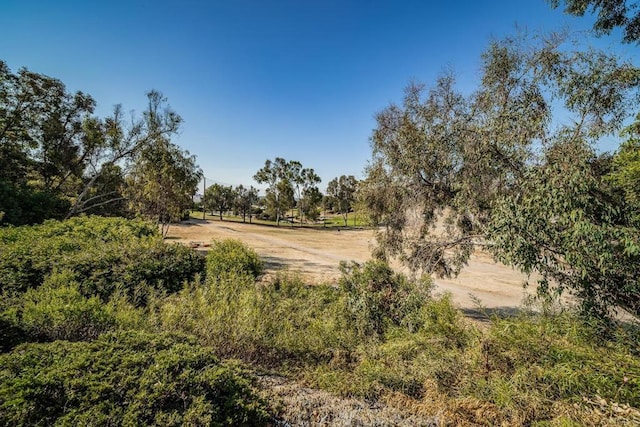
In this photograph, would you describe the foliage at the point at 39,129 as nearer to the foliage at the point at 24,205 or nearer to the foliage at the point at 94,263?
the foliage at the point at 24,205

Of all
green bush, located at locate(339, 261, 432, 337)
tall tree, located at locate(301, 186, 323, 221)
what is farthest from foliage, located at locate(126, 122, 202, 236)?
tall tree, located at locate(301, 186, 323, 221)

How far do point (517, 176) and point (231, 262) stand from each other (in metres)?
7.56

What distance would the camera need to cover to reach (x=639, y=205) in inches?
137

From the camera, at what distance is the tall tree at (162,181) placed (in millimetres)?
15375

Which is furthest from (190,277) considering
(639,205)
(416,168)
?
(639,205)

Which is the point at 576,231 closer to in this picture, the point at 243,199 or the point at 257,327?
the point at 257,327

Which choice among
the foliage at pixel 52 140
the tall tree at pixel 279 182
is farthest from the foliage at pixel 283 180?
the foliage at pixel 52 140

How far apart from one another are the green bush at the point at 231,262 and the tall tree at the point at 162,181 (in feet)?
26.5

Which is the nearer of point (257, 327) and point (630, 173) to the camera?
point (630, 173)

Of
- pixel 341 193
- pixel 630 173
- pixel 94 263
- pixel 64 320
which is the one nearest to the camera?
pixel 630 173

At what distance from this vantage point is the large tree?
3791 mm

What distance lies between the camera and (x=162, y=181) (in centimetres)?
1542

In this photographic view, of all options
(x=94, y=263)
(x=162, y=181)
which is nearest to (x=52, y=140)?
(x=162, y=181)

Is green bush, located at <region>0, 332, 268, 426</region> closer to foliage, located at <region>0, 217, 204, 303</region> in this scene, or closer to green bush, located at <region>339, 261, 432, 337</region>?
green bush, located at <region>339, 261, 432, 337</region>
